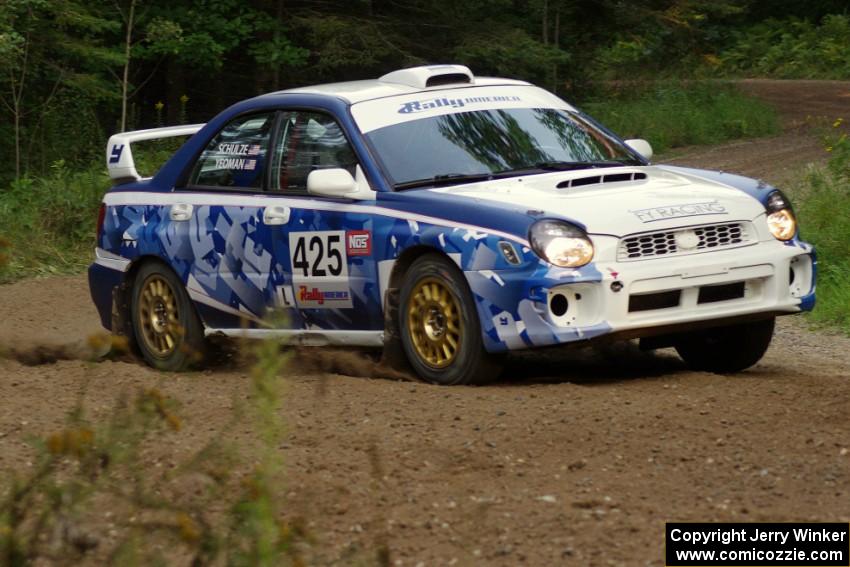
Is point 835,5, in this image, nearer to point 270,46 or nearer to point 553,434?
point 270,46

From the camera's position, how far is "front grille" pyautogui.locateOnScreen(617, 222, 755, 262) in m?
7.44

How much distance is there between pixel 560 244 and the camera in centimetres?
734

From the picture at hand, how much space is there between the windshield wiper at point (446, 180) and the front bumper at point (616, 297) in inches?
32.3

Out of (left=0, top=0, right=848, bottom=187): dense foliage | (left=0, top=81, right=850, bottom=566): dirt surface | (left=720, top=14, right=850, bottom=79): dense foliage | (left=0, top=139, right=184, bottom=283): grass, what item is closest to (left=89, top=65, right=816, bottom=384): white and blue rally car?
(left=0, top=81, right=850, bottom=566): dirt surface

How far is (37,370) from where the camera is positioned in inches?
341

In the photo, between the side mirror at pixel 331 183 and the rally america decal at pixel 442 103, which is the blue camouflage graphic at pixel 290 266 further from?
the rally america decal at pixel 442 103

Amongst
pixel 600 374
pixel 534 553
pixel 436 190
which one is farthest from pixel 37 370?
pixel 534 553

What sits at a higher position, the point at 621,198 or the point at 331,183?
the point at 331,183

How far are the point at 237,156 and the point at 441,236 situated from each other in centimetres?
194

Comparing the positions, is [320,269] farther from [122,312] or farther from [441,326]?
[122,312]

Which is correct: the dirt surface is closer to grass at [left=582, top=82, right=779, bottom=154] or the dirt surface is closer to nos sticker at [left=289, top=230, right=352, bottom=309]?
nos sticker at [left=289, top=230, right=352, bottom=309]

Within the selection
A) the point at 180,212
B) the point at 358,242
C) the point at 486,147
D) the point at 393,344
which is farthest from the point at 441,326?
the point at 180,212

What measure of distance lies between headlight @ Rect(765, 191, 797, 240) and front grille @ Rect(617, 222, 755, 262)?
19 cm

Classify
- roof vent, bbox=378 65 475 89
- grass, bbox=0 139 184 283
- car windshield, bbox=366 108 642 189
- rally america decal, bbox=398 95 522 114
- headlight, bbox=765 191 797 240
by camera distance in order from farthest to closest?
grass, bbox=0 139 184 283
roof vent, bbox=378 65 475 89
rally america decal, bbox=398 95 522 114
car windshield, bbox=366 108 642 189
headlight, bbox=765 191 797 240
